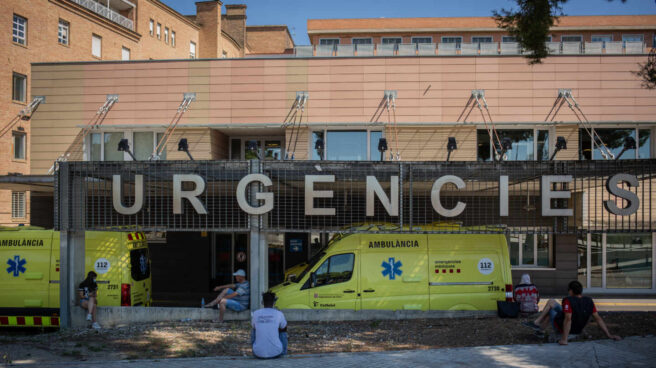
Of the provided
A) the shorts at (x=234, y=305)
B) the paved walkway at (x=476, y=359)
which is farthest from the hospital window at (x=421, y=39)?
the paved walkway at (x=476, y=359)

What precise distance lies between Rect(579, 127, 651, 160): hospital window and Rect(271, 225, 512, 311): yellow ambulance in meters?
7.16

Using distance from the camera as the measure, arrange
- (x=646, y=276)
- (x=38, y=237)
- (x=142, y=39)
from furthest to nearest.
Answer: (x=142, y=39) → (x=646, y=276) → (x=38, y=237)

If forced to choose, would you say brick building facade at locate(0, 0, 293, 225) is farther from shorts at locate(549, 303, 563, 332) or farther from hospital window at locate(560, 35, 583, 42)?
hospital window at locate(560, 35, 583, 42)

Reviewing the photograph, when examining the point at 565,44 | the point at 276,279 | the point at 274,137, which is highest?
the point at 565,44

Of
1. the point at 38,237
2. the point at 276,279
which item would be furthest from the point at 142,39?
the point at 38,237

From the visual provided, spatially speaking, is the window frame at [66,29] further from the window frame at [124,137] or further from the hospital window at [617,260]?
the hospital window at [617,260]

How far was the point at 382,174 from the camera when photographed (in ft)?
35.7

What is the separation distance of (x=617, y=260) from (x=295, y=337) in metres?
11.8

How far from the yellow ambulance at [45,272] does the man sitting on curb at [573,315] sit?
8.65 metres

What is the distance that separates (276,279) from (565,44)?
1501 centimetres

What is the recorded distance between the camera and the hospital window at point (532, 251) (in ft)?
52.1

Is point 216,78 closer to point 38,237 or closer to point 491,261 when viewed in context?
point 38,237

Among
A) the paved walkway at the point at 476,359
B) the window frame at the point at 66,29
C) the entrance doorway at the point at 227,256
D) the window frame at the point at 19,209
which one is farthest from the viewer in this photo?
the window frame at the point at 66,29

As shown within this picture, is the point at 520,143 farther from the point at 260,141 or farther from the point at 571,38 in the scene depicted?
the point at 571,38
